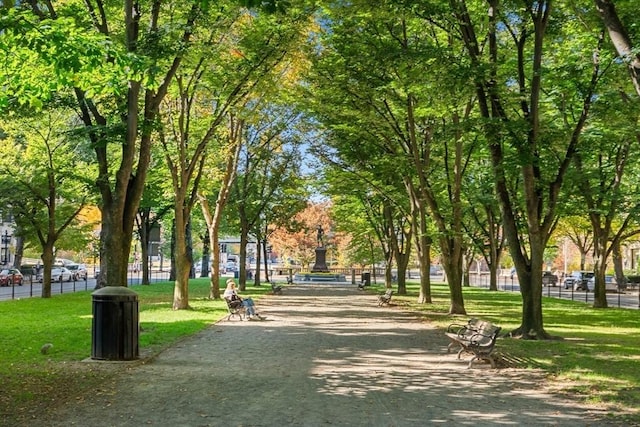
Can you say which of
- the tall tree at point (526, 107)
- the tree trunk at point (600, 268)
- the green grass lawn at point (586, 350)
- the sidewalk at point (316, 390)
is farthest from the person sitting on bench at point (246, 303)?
the tree trunk at point (600, 268)

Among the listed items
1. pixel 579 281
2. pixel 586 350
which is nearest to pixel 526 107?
pixel 586 350

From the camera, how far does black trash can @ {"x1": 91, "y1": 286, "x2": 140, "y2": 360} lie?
39.2ft

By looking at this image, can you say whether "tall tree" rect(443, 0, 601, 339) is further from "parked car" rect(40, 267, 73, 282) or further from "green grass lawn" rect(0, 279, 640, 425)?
"parked car" rect(40, 267, 73, 282)

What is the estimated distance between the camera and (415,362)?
41.2 feet

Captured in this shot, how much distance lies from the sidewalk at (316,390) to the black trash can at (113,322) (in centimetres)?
63

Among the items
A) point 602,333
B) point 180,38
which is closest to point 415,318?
point 602,333

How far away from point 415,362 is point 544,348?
369 cm

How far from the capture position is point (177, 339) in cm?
1554

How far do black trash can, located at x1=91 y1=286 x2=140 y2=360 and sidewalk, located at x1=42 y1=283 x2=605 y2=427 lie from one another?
63 centimetres

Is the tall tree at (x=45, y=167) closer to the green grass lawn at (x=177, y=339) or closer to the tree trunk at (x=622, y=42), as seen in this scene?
the green grass lawn at (x=177, y=339)

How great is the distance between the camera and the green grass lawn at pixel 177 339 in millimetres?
9469

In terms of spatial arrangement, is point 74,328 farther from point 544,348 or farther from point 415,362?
point 544,348

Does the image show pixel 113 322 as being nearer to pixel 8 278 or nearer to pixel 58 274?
pixel 8 278

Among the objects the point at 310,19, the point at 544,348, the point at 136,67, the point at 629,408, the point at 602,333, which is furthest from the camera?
the point at 310,19
